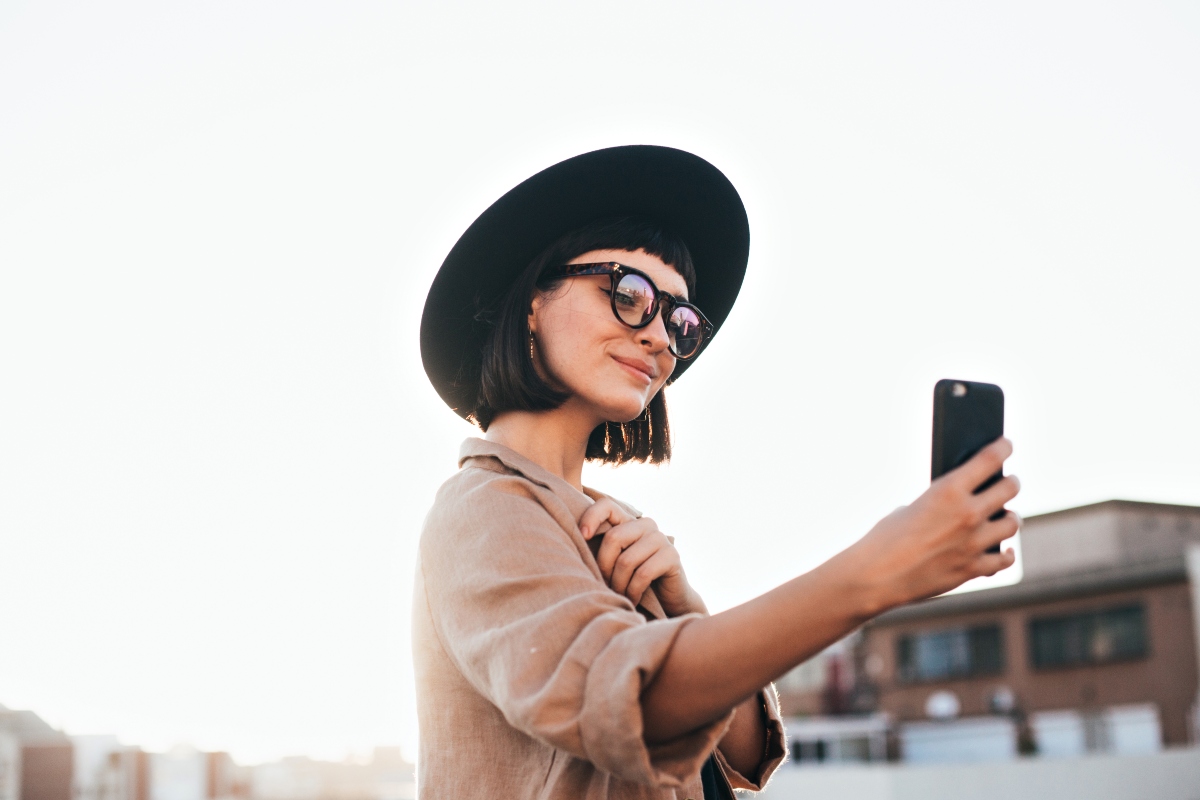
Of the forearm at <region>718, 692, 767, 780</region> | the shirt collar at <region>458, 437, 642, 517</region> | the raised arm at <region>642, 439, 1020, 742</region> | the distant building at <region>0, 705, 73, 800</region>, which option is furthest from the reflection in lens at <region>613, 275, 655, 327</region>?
the distant building at <region>0, 705, 73, 800</region>

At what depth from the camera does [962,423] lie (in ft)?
3.97

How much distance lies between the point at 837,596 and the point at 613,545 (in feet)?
1.71

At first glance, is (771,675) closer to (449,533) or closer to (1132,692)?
(449,533)

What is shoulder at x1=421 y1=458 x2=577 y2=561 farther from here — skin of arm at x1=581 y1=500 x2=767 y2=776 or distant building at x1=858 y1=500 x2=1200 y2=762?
distant building at x1=858 y1=500 x2=1200 y2=762

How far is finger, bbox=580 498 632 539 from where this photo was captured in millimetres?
1633

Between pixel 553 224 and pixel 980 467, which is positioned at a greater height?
pixel 553 224

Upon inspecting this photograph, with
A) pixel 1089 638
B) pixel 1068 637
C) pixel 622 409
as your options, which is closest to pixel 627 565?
pixel 622 409

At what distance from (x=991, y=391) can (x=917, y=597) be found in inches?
10.6

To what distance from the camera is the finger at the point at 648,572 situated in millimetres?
1607

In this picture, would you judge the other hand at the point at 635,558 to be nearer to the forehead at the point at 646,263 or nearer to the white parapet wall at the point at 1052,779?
the forehead at the point at 646,263

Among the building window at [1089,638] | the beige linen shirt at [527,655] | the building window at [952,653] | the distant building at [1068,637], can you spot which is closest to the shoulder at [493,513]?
the beige linen shirt at [527,655]

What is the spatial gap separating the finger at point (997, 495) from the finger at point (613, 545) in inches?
23.9

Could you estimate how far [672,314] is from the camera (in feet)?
6.49

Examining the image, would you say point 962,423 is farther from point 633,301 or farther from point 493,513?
point 633,301
